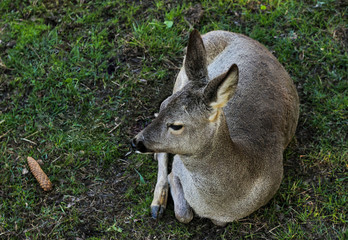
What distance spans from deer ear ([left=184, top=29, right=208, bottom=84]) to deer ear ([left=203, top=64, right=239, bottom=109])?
22 cm

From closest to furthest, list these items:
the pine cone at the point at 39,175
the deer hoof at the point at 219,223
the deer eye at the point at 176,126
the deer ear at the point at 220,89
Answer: the deer ear at the point at 220,89 → the deer eye at the point at 176,126 → the deer hoof at the point at 219,223 → the pine cone at the point at 39,175

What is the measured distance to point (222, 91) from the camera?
288 cm

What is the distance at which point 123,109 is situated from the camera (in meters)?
4.82

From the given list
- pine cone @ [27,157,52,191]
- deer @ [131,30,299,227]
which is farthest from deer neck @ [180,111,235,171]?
pine cone @ [27,157,52,191]

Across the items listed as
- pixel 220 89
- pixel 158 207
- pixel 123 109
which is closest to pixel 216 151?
pixel 220 89

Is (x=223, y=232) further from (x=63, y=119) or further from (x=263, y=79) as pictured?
(x=63, y=119)

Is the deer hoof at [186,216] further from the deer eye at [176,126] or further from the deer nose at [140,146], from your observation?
the deer eye at [176,126]

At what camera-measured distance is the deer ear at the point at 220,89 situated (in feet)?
9.14

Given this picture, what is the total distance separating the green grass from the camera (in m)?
3.96

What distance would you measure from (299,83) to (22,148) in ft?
9.82

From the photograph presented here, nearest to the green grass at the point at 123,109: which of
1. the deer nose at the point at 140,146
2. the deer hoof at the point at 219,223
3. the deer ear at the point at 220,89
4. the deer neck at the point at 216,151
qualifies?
the deer hoof at the point at 219,223

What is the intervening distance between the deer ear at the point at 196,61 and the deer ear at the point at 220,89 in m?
0.22

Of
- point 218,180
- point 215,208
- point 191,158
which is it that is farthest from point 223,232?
point 191,158

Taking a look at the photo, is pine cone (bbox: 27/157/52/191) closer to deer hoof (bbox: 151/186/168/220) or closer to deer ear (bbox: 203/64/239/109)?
deer hoof (bbox: 151/186/168/220)
